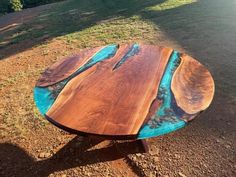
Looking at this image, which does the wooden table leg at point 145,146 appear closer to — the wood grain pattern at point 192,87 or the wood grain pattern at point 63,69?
the wood grain pattern at point 192,87

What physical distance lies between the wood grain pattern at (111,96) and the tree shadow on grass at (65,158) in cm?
84

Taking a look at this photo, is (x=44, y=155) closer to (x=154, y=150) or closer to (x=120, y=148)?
(x=120, y=148)

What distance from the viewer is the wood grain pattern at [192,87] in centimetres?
209

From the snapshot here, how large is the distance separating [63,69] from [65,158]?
37.4 inches

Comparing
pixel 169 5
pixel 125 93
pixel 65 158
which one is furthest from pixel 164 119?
pixel 169 5

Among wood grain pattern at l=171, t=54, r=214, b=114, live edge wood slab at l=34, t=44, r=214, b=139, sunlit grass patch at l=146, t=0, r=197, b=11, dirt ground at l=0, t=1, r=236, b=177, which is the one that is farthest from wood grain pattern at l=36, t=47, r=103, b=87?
sunlit grass patch at l=146, t=0, r=197, b=11

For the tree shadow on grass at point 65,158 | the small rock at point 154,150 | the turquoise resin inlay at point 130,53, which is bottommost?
the small rock at point 154,150

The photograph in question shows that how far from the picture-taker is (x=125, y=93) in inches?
90.0

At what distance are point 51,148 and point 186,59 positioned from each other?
Result: 1749 mm

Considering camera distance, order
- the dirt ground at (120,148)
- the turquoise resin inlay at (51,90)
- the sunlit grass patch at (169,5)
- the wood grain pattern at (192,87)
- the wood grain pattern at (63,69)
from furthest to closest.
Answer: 1. the sunlit grass patch at (169,5)
2. the dirt ground at (120,148)
3. the wood grain pattern at (63,69)
4. the turquoise resin inlay at (51,90)
5. the wood grain pattern at (192,87)

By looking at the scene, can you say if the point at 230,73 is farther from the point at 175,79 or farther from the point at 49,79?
the point at 49,79

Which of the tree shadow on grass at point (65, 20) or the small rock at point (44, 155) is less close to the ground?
the tree shadow on grass at point (65, 20)

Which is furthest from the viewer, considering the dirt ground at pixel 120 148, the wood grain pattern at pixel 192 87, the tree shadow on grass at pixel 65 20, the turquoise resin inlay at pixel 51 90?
the tree shadow on grass at pixel 65 20

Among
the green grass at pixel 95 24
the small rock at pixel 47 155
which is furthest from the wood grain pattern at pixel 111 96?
the green grass at pixel 95 24
